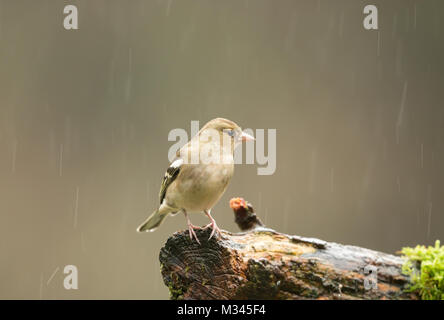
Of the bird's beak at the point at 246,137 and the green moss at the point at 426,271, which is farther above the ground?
the bird's beak at the point at 246,137

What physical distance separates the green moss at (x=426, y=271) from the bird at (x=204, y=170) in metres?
1.01

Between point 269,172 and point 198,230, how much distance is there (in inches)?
177

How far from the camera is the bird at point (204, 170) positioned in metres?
2.73

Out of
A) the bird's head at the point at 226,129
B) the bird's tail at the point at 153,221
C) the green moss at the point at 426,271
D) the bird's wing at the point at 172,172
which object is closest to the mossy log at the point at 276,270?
the green moss at the point at 426,271

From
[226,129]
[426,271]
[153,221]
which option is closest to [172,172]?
[226,129]

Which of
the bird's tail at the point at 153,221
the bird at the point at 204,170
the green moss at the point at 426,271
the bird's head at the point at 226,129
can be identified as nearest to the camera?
the green moss at the point at 426,271

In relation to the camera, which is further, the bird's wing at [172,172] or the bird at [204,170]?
the bird's wing at [172,172]

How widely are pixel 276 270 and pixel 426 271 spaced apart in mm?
738

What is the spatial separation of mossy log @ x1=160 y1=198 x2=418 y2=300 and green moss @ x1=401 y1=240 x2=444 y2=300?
0.12ft

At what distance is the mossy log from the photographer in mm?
2402

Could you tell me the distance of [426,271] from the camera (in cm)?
238

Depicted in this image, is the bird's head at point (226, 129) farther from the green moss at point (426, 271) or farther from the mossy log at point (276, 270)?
the green moss at point (426, 271)

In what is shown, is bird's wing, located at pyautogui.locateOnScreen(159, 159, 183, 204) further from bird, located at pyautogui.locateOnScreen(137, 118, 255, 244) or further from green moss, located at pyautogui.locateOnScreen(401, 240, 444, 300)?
green moss, located at pyautogui.locateOnScreen(401, 240, 444, 300)
